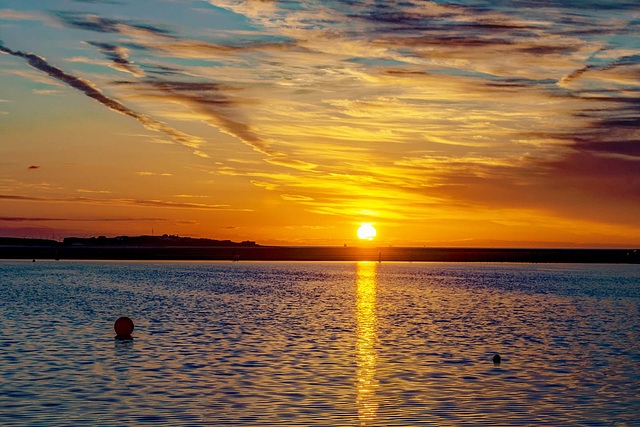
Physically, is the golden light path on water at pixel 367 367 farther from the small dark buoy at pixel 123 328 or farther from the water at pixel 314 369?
the small dark buoy at pixel 123 328

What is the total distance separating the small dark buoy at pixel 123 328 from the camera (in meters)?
43.9

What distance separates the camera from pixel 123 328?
4416cm

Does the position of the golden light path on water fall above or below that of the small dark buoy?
below

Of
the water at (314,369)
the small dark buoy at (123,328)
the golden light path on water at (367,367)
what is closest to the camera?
the water at (314,369)

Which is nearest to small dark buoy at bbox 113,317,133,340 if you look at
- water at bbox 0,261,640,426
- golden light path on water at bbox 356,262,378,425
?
water at bbox 0,261,640,426

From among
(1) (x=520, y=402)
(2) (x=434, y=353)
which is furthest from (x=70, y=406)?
(2) (x=434, y=353)

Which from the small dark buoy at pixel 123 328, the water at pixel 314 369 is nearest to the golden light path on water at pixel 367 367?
the water at pixel 314 369

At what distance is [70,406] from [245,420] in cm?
614

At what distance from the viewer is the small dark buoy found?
1730 inches

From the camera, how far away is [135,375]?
104ft

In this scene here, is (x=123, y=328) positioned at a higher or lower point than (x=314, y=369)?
higher

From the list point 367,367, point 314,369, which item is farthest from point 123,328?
point 367,367

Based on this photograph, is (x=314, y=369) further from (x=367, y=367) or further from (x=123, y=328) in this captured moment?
(x=123, y=328)

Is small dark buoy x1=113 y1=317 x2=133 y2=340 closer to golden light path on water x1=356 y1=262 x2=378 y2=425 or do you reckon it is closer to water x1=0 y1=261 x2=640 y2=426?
water x1=0 y1=261 x2=640 y2=426
